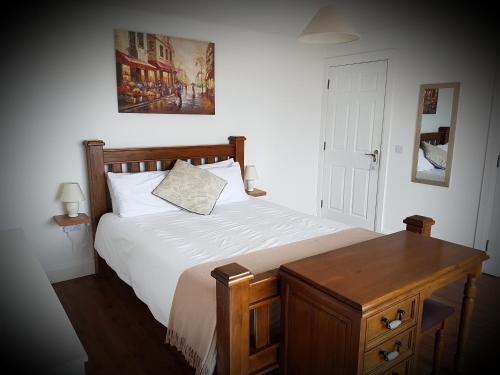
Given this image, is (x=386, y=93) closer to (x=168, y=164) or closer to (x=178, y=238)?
(x=168, y=164)

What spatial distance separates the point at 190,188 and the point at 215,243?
2.97ft

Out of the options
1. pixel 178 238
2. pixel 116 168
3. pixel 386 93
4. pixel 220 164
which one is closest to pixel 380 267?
pixel 178 238

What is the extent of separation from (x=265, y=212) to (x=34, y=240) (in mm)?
1828

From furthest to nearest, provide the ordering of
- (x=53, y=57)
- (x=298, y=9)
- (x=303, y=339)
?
(x=298, y=9) < (x=53, y=57) < (x=303, y=339)

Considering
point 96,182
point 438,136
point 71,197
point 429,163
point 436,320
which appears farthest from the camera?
point 429,163

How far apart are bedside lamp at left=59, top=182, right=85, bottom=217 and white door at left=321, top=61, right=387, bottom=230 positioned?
2.92 meters

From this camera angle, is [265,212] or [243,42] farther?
[243,42]

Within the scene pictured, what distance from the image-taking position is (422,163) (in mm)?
3639

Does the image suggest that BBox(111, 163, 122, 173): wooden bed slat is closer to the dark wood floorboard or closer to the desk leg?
the dark wood floorboard

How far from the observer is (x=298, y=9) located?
293cm

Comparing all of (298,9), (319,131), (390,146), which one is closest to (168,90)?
(298,9)

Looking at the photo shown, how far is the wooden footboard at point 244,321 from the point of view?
1353 mm

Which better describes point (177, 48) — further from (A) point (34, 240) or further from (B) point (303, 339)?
(B) point (303, 339)

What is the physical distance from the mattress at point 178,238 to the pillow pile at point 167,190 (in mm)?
79
